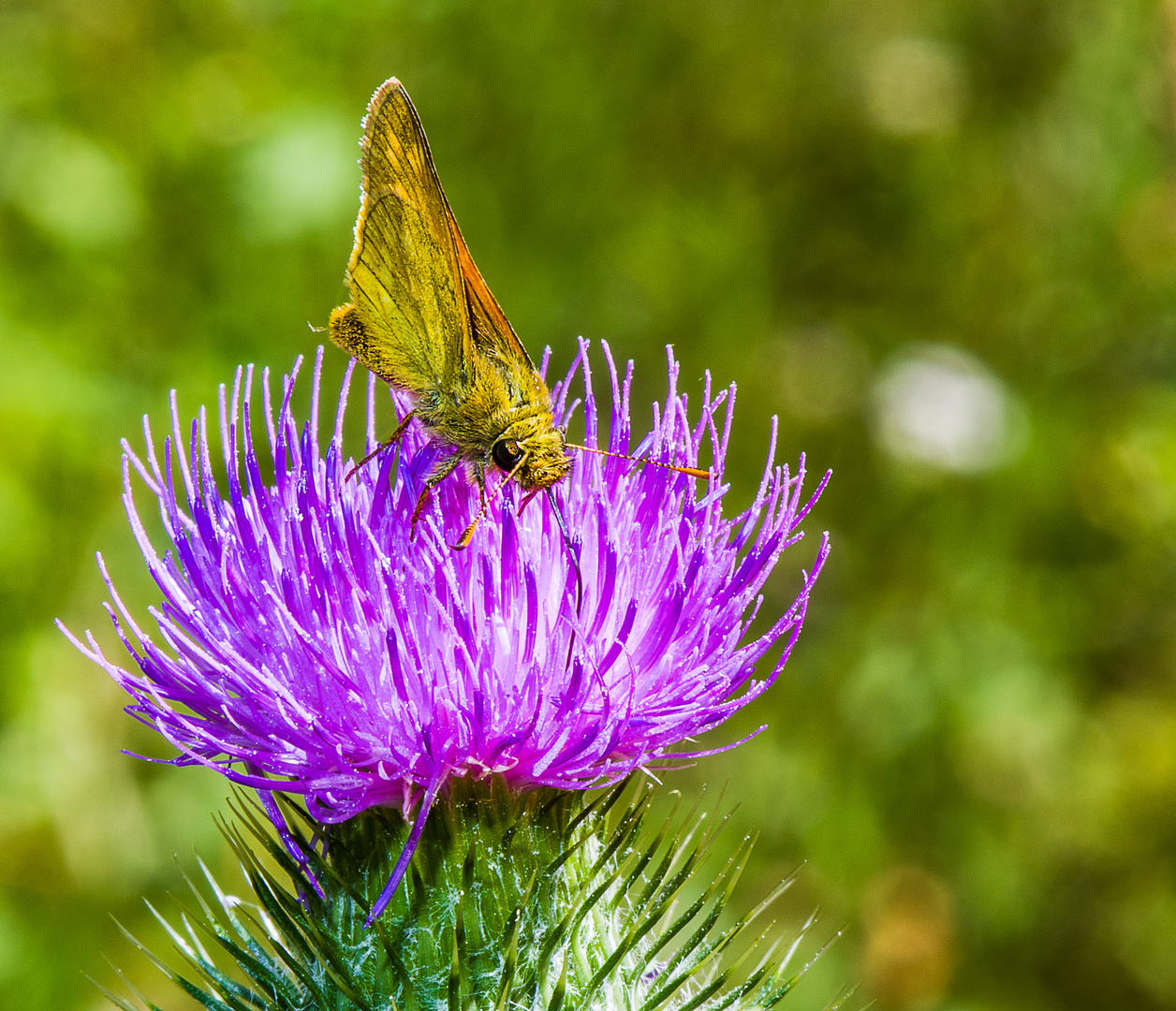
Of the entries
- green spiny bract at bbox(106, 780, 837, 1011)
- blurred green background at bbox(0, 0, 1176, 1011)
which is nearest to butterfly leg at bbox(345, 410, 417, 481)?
green spiny bract at bbox(106, 780, 837, 1011)

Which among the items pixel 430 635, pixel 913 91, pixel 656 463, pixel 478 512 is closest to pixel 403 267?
pixel 478 512

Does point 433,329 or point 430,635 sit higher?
point 433,329

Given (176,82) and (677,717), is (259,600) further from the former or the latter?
(176,82)

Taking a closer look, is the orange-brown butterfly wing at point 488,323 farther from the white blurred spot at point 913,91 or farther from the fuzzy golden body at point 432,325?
the white blurred spot at point 913,91

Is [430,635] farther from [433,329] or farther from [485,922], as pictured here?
[433,329]

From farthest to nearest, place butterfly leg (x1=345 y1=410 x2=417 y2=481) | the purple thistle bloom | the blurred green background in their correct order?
the blurred green background
butterfly leg (x1=345 y1=410 x2=417 y2=481)
the purple thistle bloom

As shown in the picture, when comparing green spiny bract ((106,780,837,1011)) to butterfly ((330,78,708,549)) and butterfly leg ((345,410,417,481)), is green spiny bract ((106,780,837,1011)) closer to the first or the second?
butterfly ((330,78,708,549))
